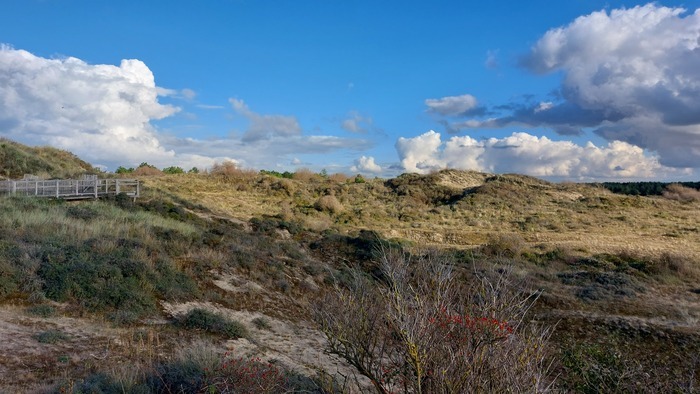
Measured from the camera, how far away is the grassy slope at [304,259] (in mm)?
11445

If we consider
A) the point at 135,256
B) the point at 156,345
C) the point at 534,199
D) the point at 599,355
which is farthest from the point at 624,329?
the point at 534,199

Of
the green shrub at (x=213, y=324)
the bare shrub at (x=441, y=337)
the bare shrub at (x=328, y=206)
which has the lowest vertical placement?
the green shrub at (x=213, y=324)

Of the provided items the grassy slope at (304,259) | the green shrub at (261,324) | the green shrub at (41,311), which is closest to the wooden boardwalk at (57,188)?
the grassy slope at (304,259)

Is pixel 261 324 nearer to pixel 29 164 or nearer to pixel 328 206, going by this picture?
pixel 328 206

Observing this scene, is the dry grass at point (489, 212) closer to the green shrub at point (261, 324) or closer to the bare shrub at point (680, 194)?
the bare shrub at point (680, 194)

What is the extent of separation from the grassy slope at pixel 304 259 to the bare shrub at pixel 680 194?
44.7 feet

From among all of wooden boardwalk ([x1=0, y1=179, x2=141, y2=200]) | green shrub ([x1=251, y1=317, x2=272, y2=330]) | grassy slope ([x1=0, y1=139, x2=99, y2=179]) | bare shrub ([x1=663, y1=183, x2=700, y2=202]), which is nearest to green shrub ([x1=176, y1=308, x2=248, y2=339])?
green shrub ([x1=251, y1=317, x2=272, y2=330])

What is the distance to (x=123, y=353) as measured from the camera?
27.6 ft

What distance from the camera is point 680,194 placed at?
184ft

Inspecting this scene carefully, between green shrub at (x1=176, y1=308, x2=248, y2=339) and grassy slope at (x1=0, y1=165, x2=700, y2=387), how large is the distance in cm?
64

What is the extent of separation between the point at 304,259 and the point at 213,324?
30.1 feet

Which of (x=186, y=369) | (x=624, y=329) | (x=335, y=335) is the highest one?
(x=335, y=335)

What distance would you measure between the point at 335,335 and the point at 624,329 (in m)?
12.4

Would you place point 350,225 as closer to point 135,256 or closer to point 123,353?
point 135,256
